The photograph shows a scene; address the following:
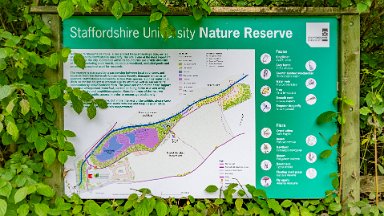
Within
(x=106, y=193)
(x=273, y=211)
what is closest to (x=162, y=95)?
(x=106, y=193)

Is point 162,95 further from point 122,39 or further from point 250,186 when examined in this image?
point 250,186

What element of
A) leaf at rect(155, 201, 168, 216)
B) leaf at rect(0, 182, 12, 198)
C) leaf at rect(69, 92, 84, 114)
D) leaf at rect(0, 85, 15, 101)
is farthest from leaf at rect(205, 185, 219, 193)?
leaf at rect(0, 85, 15, 101)

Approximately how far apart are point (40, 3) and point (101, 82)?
79 centimetres

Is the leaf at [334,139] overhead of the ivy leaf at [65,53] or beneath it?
beneath

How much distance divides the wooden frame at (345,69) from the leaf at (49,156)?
0.67ft

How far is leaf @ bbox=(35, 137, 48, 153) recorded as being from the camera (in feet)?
8.36

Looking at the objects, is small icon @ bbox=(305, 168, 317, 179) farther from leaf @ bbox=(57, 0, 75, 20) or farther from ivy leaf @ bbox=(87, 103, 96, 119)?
leaf @ bbox=(57, 0, 75, 20)

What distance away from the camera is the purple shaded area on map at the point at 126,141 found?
109 inches

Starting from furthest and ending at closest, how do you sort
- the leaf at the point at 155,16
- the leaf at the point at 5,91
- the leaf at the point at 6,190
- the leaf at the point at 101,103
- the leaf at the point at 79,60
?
the leaf at the point at 101,103
the leaf at the point at 79,60
the leaf at the point at 155,16
the leaf at the point at 6,190
the leaf at the point at 5,91

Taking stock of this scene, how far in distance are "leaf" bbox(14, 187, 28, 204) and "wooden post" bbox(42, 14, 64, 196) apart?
366mm

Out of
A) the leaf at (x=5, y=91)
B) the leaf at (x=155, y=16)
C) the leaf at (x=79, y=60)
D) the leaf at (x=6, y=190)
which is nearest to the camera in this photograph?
the leaf at (x=5, y=91)

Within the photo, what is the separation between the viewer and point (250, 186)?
272 cm

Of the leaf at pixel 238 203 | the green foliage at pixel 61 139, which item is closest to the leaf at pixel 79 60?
the green foliage at pixel 61 139

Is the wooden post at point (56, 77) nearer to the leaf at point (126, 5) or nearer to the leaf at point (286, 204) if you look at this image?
the leaf at point (126, 5)
